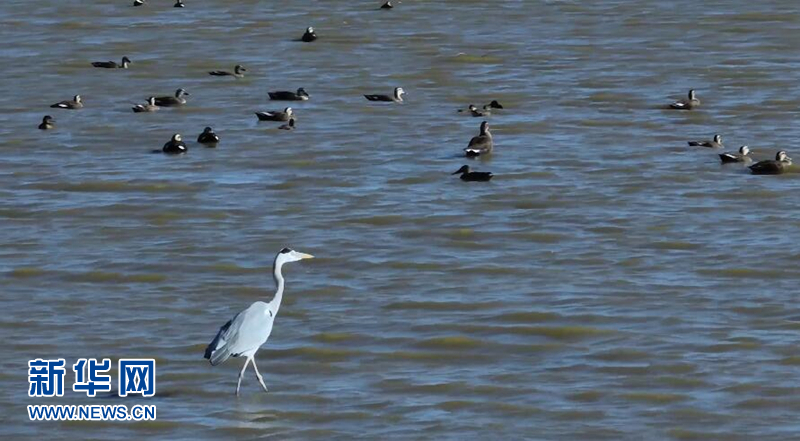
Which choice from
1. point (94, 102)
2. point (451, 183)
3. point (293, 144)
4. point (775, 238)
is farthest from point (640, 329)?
point (94, 102)

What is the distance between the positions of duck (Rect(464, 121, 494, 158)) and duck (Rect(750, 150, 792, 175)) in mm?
3887

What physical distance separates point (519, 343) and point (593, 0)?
27010 millimetres

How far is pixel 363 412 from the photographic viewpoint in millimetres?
17141

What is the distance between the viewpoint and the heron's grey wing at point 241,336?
16.8m

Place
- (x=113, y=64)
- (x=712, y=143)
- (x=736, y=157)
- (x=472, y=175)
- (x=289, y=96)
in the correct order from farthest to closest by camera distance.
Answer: (x=113, y=64) → (x=289, y=96) → (x=712, y=143) → (x=736, y=157) → (x=472, y=175)

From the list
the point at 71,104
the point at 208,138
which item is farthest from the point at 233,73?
the point at 208,138

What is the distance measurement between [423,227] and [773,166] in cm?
546

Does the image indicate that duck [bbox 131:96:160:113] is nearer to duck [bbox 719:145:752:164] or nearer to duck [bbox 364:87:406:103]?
duck [bbox 364:87:406:103]

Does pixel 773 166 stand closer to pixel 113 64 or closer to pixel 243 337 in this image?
pixel 243 337

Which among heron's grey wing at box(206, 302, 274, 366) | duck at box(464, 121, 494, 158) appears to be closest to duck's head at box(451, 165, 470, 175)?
duck at box(464, 121, 494, 158)

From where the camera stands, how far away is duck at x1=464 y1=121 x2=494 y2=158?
95.9 ft

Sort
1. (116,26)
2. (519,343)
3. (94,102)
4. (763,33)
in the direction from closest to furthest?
(519,343) → (94,102) → (763,33) → (116,26)

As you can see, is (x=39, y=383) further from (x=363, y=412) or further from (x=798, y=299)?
(x=798, y=299)

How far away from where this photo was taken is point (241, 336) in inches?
663
